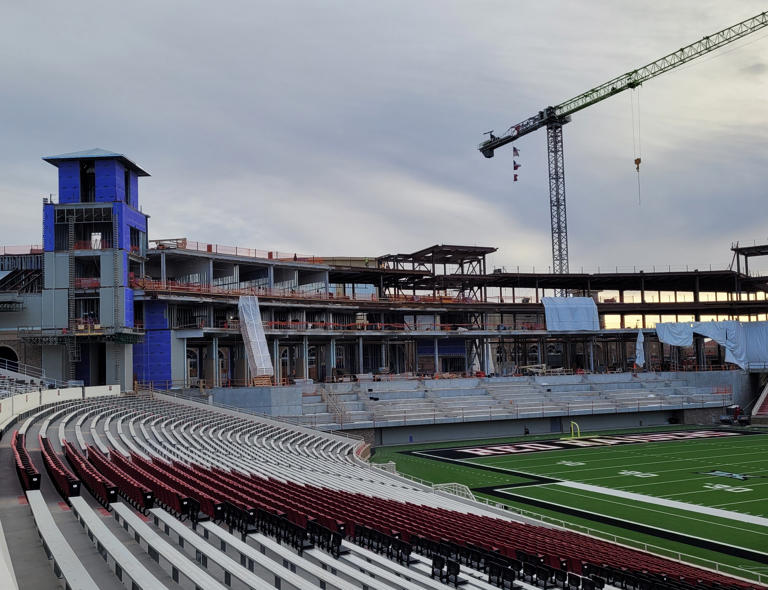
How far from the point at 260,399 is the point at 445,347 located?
2875cm

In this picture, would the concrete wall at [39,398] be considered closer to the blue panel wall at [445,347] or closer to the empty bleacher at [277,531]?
the empty bleacher at [277,531]

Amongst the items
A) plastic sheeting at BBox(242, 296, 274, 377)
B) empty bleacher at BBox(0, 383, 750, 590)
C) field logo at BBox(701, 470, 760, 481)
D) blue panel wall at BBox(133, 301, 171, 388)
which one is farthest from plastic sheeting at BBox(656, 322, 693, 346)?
empty bleacher at BBox(0, 383, 750, 590)

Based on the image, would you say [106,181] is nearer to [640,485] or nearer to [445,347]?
[640,485]

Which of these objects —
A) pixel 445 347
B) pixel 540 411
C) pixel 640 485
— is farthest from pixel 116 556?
pixel 445 347

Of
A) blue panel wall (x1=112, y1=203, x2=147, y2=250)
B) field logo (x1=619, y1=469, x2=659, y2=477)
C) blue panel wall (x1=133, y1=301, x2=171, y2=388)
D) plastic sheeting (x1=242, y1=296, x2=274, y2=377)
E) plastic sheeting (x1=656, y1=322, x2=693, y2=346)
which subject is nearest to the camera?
field logo (x1=619, y1=469, x2=659, y2=477)

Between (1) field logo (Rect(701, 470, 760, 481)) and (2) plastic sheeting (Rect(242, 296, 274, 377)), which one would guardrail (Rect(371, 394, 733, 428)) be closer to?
(2) plastic sheeting (Rect(242, 296, 274, 377))

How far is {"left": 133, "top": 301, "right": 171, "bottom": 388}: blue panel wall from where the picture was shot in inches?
1984

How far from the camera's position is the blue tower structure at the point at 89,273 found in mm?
46031

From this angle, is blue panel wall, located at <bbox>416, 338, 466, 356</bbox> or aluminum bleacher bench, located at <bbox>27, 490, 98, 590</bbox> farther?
blue panel wall, located at <bbox>416, 338, 466, 356</bbox>

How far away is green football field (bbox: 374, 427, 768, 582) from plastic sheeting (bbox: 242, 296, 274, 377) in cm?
1139

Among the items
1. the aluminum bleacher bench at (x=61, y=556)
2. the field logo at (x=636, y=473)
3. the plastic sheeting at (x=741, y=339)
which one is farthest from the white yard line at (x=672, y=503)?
the plastic sheeting at (x=741, y=339)

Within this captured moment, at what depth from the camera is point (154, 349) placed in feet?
167

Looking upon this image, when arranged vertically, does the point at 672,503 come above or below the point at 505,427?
below

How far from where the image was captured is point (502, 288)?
7875 cm
